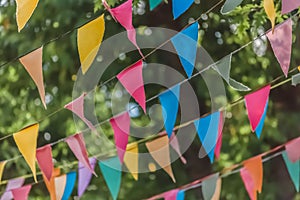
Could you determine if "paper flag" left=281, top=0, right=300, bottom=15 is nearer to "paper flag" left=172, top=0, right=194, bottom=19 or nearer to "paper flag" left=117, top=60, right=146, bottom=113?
"paper flag" left=172, top=0, right=194, bottom=19

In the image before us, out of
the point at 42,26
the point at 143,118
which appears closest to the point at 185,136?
the point at 143,118

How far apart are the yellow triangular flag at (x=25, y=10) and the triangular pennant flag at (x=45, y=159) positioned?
47 cm

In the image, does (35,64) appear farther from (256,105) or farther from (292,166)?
(292,166)

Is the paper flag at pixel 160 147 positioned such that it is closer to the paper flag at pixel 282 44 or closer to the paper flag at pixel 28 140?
the paper flag at pixel 28 140

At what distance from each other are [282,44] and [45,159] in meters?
0.63

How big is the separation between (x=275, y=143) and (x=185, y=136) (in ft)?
1.32

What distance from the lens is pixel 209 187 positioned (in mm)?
1789

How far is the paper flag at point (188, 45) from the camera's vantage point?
1397 millimetres

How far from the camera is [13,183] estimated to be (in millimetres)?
2027

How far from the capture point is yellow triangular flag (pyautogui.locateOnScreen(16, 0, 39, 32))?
125cm

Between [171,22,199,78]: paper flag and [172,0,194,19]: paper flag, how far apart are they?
2.9 inches

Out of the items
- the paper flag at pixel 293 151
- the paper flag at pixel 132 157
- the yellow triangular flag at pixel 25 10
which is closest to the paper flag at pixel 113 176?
the paper flag at pixel 132 157

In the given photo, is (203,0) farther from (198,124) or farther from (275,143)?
(275,143)

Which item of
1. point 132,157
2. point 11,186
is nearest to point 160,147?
point 132,157
